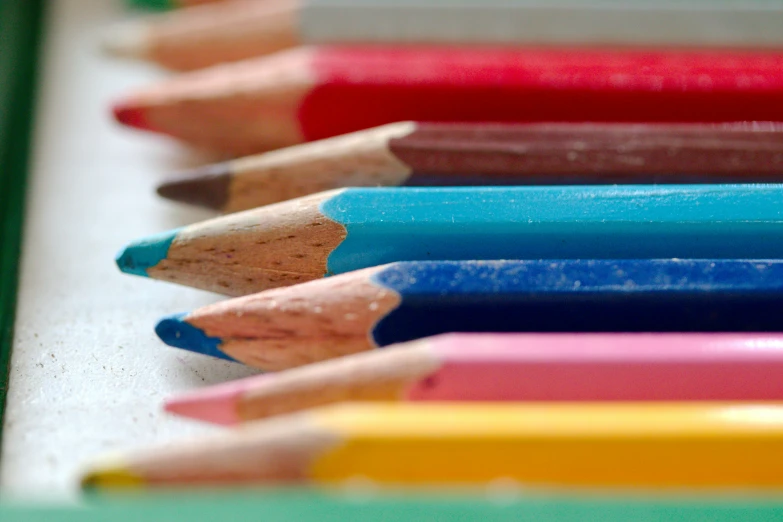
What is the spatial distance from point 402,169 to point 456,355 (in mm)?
117

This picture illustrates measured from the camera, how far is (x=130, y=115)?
1.35 feet

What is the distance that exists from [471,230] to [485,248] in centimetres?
1

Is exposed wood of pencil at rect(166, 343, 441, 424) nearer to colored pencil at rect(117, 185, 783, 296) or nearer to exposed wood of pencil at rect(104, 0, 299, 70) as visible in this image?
colored pencil at rect(117, 185, 783, 296)

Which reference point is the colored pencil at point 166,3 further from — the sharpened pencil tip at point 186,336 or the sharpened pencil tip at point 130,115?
the sharpened pencil tip at point 186,336

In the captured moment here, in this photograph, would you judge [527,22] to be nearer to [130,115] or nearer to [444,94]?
[444,94]

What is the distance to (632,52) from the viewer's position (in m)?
0.43

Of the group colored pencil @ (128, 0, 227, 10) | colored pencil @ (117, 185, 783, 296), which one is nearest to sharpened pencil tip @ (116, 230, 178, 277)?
colored pencil @ (117, 185, 783, 296)

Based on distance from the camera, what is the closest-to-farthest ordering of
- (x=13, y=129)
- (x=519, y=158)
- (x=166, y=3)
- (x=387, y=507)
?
(x=387, y=507) → (x=519, y=158) → (x=13, y=129) → (x=166, y=3)

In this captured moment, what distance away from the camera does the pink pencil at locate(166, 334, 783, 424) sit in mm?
257

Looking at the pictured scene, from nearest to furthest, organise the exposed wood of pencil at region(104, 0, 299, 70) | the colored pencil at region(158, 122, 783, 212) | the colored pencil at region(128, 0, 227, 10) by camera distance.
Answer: the colored pencil at region(158, 122, 783, 212), the exposed wood of pencil at region(104, 0, 299, 70), the colored pencil at region(128, 0, 227, 10)

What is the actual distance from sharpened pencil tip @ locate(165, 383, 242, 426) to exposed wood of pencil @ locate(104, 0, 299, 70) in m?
0.25

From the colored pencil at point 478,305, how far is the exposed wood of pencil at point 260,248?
0.08ft

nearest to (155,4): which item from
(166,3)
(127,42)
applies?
(166,3)

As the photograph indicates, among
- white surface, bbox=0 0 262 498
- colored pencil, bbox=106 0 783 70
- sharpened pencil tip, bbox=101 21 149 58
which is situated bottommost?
white surface, bbox=0 0 262 498
